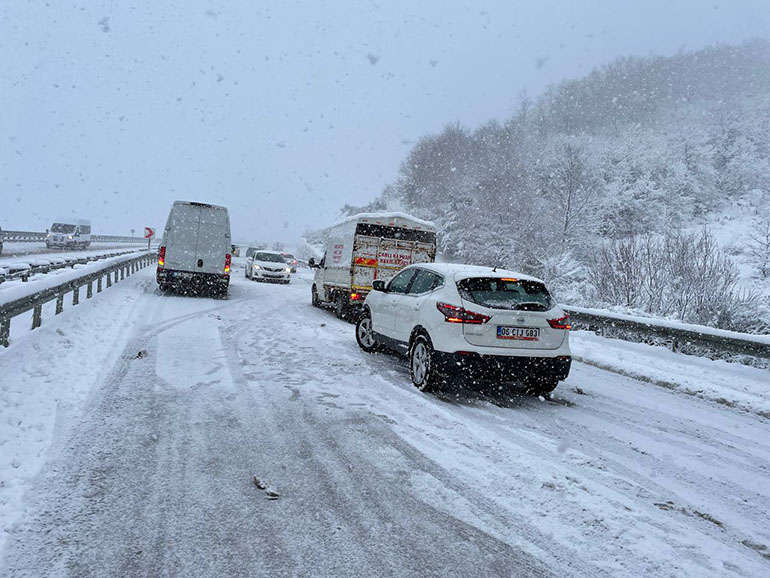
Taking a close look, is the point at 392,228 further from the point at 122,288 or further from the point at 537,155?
the point at 537,155

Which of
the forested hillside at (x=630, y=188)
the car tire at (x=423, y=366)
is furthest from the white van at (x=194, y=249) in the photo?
the forested hillside at (x=630, y=188)

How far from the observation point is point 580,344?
1130cm

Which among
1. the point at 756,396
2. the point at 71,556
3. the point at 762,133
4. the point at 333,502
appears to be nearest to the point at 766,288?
the point at 756,396

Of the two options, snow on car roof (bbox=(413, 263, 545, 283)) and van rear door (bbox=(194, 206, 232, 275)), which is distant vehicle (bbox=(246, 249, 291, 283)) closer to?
van rear door (bbox=(194, 206, 232, 275))

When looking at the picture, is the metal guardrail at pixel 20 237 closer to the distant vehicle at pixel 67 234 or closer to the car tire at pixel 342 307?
the distant vehicle at pixel 67 234

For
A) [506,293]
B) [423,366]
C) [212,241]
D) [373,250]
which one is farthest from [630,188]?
[423,366]

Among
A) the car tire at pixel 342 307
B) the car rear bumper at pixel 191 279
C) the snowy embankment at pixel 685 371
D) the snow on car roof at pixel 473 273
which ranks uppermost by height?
the snow on car roof at pixel 473 273

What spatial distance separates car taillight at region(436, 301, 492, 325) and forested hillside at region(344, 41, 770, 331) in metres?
8.21

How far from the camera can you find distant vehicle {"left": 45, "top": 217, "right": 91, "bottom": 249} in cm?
3744

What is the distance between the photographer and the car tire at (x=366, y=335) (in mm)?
9133

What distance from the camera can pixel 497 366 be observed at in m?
6.11

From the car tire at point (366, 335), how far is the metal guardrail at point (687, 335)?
5.51 m

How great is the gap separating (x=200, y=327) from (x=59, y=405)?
574cm

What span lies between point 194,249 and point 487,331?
41.5 ft
